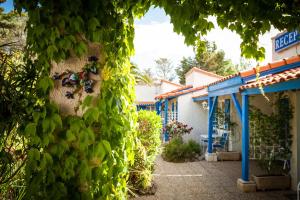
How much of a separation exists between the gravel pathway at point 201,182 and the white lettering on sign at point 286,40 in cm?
406

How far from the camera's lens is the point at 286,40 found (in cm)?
818

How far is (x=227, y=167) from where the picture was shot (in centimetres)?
894

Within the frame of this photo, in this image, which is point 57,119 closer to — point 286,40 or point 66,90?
point 66,90

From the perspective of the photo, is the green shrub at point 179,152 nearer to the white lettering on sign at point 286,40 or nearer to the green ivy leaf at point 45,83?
the white lettering on sign at point 286,40

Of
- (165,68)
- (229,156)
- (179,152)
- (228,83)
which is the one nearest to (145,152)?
(228,83)

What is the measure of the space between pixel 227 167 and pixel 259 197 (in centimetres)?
306

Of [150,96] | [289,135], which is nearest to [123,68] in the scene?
[289,135]

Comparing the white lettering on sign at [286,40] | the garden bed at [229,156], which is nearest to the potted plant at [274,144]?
the white lettering on sign at [286,40]

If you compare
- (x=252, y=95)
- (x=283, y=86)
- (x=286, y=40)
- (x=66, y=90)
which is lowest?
(x=66, y=90)

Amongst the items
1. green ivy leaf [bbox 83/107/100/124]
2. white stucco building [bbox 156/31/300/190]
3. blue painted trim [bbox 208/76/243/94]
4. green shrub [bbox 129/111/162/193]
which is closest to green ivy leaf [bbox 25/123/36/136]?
green ivy leaf [bbox 83/107/100/124]

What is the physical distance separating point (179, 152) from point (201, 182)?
321 centimetres

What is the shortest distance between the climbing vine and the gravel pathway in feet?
12.5

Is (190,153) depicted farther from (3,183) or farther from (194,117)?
(3,183)

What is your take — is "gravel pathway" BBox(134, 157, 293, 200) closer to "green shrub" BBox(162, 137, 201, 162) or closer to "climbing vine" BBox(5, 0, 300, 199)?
"green shrub" BBox(162, 137, 201, 162)
